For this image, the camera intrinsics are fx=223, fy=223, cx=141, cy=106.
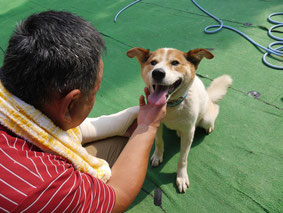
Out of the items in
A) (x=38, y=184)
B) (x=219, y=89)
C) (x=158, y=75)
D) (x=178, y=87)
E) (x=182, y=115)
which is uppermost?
(x=38, y=184)

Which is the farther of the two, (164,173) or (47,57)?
(164,173)

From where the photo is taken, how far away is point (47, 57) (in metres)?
0.79

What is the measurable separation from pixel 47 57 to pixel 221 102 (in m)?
2.05

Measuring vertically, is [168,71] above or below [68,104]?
below

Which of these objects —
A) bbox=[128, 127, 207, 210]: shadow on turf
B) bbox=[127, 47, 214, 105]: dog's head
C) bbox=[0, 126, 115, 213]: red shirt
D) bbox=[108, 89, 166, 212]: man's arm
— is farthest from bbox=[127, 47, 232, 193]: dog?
bbox=[0, 126, 115, 213]: red shirt

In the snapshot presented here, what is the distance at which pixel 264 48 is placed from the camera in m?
2.94

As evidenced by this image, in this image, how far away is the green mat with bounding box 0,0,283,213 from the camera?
1706mm

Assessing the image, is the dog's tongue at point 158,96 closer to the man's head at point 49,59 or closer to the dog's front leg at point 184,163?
the dog's front leg at point 184,163

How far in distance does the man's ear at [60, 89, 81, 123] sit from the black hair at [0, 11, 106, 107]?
0.10ft

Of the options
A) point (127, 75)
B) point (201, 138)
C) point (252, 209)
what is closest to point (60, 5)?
point (127, 75)

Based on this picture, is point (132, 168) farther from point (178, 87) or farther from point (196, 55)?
point (196, 55)

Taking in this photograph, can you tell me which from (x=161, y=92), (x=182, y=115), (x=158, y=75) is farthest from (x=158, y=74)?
(x=182, y=115)

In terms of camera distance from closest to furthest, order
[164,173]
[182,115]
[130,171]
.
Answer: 1. [130,171]
2. [182,115]
3. [164,173]

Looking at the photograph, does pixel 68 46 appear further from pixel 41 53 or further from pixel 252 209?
pixel 252 209
